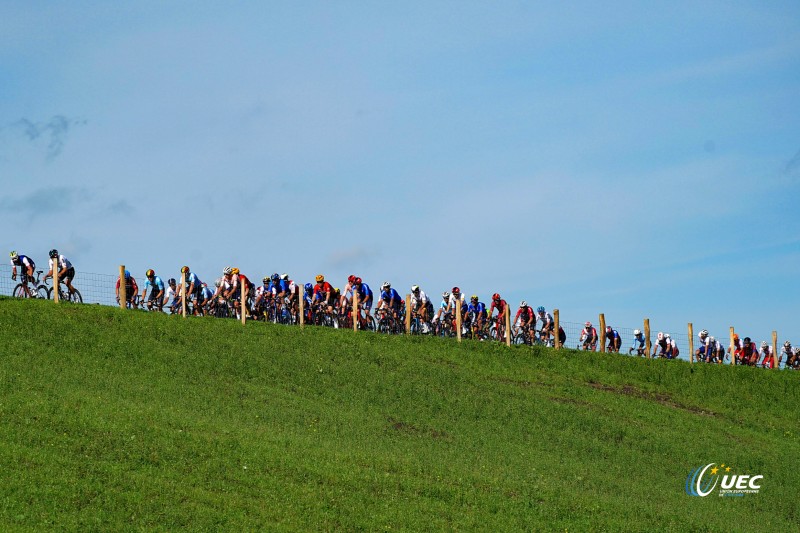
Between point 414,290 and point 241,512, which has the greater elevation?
point 414,290

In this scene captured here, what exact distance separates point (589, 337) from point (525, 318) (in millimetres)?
4092

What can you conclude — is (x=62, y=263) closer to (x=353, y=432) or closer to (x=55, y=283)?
(x=55, y=283)

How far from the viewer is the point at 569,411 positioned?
33.8 m

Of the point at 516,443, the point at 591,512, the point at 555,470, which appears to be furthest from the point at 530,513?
the point at 516,443

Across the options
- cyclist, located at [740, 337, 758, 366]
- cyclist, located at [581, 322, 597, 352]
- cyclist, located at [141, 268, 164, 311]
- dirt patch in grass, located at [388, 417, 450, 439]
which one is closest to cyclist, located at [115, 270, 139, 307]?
cyclist, located at [141, 268, 164, 311]

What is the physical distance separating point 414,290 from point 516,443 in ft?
46.3

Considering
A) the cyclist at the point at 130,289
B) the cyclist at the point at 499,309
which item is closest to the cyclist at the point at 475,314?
the cyclist at the point at 499,309

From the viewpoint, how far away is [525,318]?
4475cm

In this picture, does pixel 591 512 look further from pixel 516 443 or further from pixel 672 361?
pixel 672 361

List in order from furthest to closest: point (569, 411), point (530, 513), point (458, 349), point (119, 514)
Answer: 1. point (458, 349)
2. point (569, 411)
3. point (530, 513)
4. point (119, 514)

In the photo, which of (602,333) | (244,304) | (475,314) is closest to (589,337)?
(602,333)

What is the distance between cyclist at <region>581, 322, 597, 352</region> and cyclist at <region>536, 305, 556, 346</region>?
237 centimetres

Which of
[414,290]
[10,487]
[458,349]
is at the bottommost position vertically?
[10,487]
